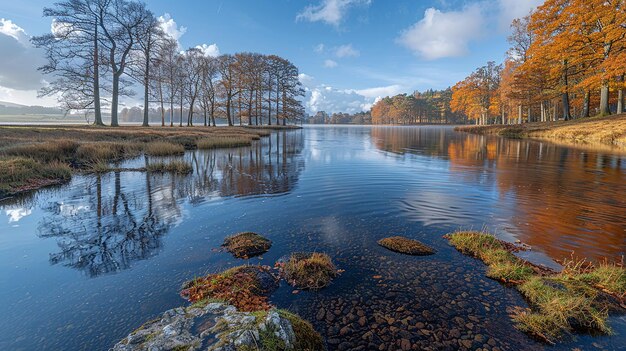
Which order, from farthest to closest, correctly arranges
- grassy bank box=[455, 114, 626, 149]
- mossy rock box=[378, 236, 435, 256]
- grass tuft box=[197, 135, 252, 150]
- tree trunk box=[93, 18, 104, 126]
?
tree trunk box=[93, 18, 104, 126] → grass tuft box=[197, 135, 252, 150] → grassy bank box=[455, 114, 626, 149] → mossy rock box=[378, 236, 435, 256]

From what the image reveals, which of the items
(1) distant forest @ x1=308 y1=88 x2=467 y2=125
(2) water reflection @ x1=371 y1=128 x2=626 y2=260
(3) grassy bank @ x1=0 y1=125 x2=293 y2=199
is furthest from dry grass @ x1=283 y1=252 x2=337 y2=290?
(1) distant forest @ x1=308 y1=88 x2=467 y2=125

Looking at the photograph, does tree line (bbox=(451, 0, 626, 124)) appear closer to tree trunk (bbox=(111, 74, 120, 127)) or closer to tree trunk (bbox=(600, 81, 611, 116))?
tree trunk (bbox=(600, 81, 611, 116))

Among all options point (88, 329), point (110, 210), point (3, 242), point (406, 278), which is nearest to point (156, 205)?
point (110, 210)

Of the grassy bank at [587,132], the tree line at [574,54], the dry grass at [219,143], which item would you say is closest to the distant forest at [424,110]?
the tree line at [574,54]

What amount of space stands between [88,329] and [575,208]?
44.6 feet

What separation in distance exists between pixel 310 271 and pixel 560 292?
4.31 meters

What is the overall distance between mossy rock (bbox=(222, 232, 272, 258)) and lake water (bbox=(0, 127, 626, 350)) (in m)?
0.32

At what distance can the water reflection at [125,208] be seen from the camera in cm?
685

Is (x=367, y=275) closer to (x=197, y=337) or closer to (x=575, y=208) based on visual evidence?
(x=197, y=337)

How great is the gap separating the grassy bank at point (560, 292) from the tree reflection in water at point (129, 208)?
7683mm

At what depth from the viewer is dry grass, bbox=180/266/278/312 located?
477 cm

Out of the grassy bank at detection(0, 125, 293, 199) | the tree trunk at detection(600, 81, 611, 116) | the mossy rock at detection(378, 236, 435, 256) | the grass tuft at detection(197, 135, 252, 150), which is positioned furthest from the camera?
the tree trunk at detection(600, 81, 611, 116)

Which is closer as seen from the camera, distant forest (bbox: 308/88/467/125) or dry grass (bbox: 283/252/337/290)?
dry grass (bbox: 283/252/337/290)

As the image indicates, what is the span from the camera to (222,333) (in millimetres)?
3307
